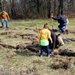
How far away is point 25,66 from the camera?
38.7 feet

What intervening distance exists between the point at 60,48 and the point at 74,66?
271cm

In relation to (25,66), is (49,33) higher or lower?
higher

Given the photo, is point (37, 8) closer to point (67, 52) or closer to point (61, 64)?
point (67, 52)

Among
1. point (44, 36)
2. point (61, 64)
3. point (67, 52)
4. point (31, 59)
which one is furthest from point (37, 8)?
point (61, 64)

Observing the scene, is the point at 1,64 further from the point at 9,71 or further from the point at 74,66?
the point at 74,66

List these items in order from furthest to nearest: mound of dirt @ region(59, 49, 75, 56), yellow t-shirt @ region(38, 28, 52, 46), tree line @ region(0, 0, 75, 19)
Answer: tree line @ region(0, 0, 75, 19) → mound of dirt @ region(59, 49, 75, 56) → yellow t-shirt @ region(38, 28, 52, 46)

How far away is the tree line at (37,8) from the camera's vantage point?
1610 inches

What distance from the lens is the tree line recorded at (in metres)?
40.9

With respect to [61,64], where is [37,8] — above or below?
below

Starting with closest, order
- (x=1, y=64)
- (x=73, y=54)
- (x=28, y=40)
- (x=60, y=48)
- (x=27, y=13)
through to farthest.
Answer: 1. (x=1, y=64)
2. (x=73, y=54)
3. (x=60, y=48)
4. (x=28, y=40)
5. (x=27, y=13)

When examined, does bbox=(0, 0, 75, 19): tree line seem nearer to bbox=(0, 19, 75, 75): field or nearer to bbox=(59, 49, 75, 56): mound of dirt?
bbox=(0, 19, 75, 75): field

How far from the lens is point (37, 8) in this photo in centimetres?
4250

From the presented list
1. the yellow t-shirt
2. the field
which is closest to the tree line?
the field

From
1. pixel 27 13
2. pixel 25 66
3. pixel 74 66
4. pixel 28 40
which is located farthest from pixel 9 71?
pixel 27 13
